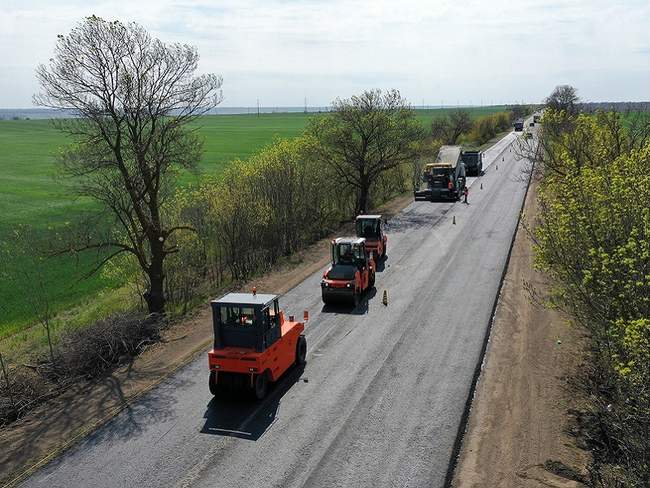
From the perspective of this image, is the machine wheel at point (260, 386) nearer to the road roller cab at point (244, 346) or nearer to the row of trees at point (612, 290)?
the road roller cab at point (244, 346)

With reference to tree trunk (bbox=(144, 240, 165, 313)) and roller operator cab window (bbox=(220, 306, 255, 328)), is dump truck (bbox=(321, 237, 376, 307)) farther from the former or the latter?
roller operator cab window (bbox=(220, 306, 255, 328))

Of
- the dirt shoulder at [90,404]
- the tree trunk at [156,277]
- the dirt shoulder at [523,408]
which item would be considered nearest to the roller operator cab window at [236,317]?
the dirt shoulder at [90,404]

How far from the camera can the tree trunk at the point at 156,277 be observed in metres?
24.9

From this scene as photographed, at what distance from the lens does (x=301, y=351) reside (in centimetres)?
1831

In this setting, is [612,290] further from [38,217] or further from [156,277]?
[38,217]

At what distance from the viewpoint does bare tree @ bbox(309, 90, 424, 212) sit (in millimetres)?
45062

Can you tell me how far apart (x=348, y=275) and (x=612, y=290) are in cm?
1274

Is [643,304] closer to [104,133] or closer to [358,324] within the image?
[358,324]

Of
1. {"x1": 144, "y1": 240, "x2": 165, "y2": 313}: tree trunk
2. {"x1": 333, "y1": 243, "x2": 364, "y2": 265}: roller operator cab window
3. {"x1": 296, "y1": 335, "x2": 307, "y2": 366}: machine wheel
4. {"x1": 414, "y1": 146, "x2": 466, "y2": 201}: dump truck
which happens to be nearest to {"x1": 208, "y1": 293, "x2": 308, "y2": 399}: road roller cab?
{"x1": 296, "y1": 335, "x2": 307, "y2": 366}: machine wheel

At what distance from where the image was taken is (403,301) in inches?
957

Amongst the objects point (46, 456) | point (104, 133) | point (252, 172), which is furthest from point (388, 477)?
point (252, 172)

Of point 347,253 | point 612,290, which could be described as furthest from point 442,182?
point 612,290

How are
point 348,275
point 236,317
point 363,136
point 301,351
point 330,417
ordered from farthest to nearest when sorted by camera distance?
1. point 363,136
2. point 348,275
3. point 301,351
4. point 236,317
5. point 330,417

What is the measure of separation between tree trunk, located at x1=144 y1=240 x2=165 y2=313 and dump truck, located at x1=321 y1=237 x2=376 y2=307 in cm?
751
